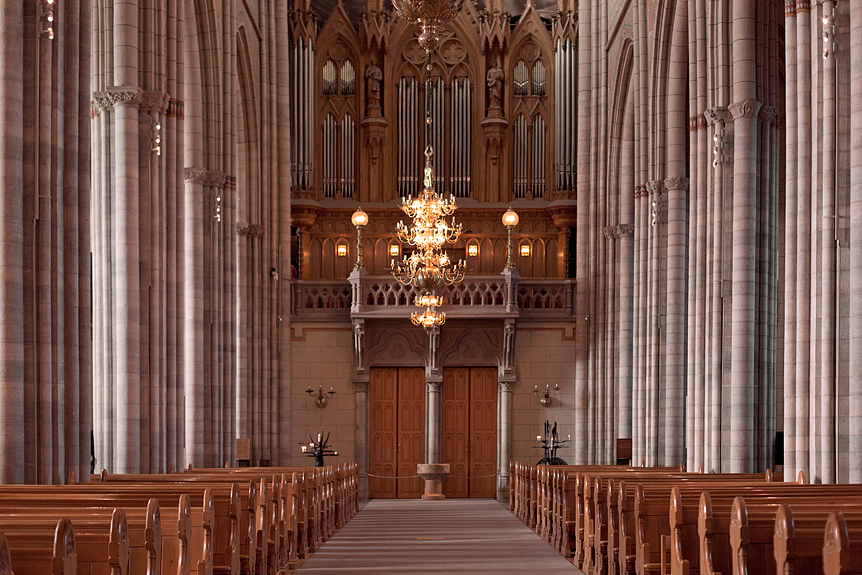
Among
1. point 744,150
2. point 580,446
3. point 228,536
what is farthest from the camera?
point 580,446

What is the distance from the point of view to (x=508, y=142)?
31031mm

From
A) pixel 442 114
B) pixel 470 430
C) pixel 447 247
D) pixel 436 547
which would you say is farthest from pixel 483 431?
pixel 436 547

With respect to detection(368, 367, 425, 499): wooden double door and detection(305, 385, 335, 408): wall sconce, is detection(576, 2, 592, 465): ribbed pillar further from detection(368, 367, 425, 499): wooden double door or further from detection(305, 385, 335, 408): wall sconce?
detection(305, 385, 335, 408): wall sconce

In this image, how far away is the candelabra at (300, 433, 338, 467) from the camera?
2642cm

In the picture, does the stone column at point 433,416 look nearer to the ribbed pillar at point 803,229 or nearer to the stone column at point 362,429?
the stone column at point 362,429

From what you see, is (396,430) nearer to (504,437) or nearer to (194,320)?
(504,437)

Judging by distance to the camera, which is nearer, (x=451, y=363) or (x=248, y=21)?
(x=248, y=21)

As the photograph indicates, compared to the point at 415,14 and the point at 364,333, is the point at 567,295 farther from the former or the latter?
the point at 415,14

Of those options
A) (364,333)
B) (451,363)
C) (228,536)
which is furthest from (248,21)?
(228,536)

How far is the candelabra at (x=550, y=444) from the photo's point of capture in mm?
26500

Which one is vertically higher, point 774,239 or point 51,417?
point 774,239

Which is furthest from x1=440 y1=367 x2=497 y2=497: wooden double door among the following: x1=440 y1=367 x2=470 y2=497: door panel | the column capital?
the column capital

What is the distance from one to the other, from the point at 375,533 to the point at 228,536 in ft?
28.2

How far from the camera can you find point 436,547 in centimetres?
1534
